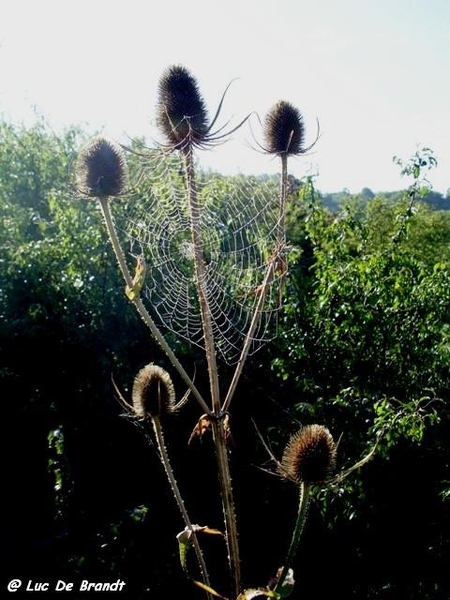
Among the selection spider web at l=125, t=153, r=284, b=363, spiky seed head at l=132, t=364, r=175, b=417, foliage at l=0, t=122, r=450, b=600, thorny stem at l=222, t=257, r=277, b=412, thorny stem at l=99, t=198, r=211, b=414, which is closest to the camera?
thorny stem at l=99, t=198, r=211, b=414

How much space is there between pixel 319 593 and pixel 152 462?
216cm

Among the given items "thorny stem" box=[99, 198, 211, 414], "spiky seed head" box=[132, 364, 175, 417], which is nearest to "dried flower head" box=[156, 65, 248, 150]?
"thorny stem" box=[99, 198, 211, 414]

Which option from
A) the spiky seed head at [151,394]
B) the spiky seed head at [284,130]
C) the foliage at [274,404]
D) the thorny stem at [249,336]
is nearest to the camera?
the thorny stem at [249,336]

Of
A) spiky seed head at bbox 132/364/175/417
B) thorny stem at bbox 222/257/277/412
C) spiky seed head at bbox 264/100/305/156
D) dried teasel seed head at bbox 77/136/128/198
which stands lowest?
spiky seed head at bbox 132/364/175/417

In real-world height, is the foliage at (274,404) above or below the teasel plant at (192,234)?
below

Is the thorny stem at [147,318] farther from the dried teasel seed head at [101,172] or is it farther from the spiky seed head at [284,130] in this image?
the spiky seed head at [284,130]

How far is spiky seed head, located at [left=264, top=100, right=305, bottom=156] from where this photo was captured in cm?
273

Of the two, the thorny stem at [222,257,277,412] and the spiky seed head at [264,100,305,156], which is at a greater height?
the spiky seed head at [264,100,305,156]

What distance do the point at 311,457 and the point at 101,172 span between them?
1347mm

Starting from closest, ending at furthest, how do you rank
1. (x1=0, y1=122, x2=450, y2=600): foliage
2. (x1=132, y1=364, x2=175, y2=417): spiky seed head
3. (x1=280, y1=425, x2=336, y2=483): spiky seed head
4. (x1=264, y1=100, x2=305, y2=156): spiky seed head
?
(x1=280, y1=425, x2=336, y2=483): spiky seed head, (x1=132, y1=364, x2=175, y2=417): spiky seed head, (x1=264, y1=100, x2=305, y2=156): spiky seed head, (x1=0, y1=122, x2=450, y2=600): foliage

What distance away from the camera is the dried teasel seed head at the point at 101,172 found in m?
2.35

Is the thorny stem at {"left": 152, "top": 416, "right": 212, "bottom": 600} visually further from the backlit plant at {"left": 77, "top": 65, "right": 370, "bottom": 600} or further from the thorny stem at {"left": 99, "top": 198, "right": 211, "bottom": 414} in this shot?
the thorny stem at {"left": 99, "top": 198, "right": 211, "bottom": 414}

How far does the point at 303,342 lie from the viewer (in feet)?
16.2

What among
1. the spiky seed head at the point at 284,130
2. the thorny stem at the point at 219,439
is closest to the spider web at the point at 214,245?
the spiky seed head at the point at 284,130
